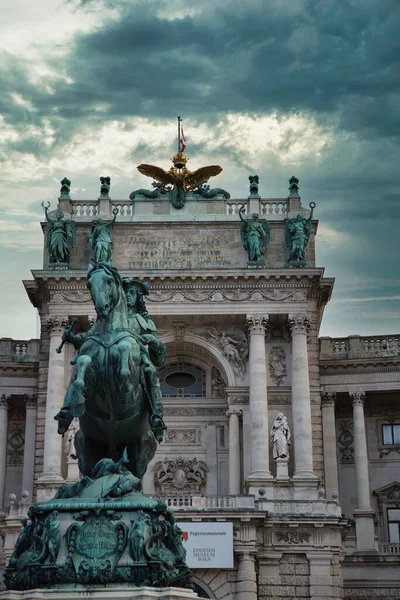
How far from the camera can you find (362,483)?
4812 cm

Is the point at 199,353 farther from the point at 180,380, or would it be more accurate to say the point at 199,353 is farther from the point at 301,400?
the point at 301,400

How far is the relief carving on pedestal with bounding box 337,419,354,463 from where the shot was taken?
2003 inches

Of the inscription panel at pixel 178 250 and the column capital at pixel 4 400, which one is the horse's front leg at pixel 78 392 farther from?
the column capital at pixel 4 400

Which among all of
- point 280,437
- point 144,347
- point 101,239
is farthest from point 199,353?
point 144,347

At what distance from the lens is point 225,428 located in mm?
47812

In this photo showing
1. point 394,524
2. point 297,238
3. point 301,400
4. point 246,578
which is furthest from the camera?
point 394,524

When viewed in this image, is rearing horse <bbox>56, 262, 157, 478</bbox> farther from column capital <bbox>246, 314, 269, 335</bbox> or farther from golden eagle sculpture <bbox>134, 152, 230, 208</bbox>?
golden eagle sculpture <bbox>134, 152, 230, 208</bbox>

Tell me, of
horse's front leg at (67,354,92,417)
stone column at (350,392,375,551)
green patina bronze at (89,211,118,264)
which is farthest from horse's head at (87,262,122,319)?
stone column at (350,392,375,551)

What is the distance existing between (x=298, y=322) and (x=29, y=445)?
13784mm

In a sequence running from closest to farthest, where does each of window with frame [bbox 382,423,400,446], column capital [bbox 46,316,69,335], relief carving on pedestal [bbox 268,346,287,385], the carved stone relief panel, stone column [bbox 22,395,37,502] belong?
column capital [bbox 46,316,69,335] → relief carving on pedestal [bbox 268,346,287,385] → stone column [bbox 22,395,37,502] → the carved stone relief panel → window with frame [bbox 382,423,400,446]

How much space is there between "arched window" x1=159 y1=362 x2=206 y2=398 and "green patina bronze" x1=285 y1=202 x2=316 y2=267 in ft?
23.0

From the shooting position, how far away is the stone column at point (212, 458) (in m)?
46.9

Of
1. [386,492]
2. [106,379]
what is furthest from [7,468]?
[106,379]

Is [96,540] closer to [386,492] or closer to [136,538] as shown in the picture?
[136,538]
